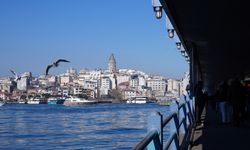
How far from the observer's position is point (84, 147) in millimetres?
28500

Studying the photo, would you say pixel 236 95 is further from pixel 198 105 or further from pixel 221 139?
pixel 221 139

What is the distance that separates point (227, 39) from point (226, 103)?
4.28 metres

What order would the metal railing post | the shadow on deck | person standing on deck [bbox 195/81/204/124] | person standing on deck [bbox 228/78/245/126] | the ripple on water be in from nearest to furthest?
the metal railing post → the shadow on deck → person standing on deck [bbox 228/78/245/126] → person standing on deck [bbox 195/81/204/124] → the ripple on water

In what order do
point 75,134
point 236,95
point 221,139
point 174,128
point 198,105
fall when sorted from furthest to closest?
point 75,134
point 198,105
point 236,95
point 221,139
point 174,128

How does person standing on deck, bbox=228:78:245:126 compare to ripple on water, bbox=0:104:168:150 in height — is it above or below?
above

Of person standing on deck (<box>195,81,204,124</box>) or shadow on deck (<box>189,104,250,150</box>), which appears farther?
person standing on deck (<box>195,81,204,124</box>)

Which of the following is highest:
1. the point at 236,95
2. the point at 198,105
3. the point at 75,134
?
the point at 236,95

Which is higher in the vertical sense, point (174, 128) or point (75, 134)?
point (174, 128)

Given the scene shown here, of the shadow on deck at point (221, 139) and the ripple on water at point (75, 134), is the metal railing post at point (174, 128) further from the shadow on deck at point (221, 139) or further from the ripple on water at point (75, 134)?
the ripple on water at point (75, 134)

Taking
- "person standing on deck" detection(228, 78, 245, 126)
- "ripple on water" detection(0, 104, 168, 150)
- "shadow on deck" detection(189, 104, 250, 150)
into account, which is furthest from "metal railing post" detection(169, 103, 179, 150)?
"ripple on water" detection(0, 104, 168, 150)

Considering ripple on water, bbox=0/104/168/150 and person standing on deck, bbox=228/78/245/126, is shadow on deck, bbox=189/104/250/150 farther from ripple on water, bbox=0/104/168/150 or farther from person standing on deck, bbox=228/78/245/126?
ripple on water, bbox=0/104/168/150

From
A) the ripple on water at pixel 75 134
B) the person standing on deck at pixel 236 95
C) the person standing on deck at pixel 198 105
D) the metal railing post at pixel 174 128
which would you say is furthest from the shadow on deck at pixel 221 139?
the ripple on water at pixel 75 134

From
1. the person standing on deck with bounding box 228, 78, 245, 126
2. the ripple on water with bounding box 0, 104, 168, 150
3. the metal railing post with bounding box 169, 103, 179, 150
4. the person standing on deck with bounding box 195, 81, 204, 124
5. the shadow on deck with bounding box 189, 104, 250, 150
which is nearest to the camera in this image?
the metal railing post with bounding box 169, 103, 179, 150

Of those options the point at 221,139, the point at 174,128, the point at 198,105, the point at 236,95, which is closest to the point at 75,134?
the point at 198,105
